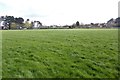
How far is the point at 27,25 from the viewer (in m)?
154

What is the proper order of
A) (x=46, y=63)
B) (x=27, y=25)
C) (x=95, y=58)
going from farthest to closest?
(x=27, y=25) < (x=95, y=58) < (x=46, y=63)

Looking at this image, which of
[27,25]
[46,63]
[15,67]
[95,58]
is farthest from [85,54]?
[27,25]

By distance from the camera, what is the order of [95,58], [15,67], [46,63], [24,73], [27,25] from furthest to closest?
[27,25], [95,58], [46,63], [15,67], [24,73]

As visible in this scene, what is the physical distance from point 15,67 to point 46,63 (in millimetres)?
1867

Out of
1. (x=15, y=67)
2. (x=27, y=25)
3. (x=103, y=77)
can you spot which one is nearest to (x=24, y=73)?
(x=15, y=67)

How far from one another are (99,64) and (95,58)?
1358 millimetres

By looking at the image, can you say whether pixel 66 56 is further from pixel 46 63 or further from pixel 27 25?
pixel 27 25

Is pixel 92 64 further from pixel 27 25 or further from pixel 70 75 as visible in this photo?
pixel 27 25

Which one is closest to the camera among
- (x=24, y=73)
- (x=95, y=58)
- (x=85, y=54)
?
(x=24, y=73)

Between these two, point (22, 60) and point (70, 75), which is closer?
point (70, 75)

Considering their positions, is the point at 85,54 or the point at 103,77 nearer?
the point at 103,77

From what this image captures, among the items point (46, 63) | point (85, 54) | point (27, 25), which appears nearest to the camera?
point (46, 63)

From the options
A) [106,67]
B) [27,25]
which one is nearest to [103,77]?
[106,67]

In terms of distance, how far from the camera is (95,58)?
14523mm
